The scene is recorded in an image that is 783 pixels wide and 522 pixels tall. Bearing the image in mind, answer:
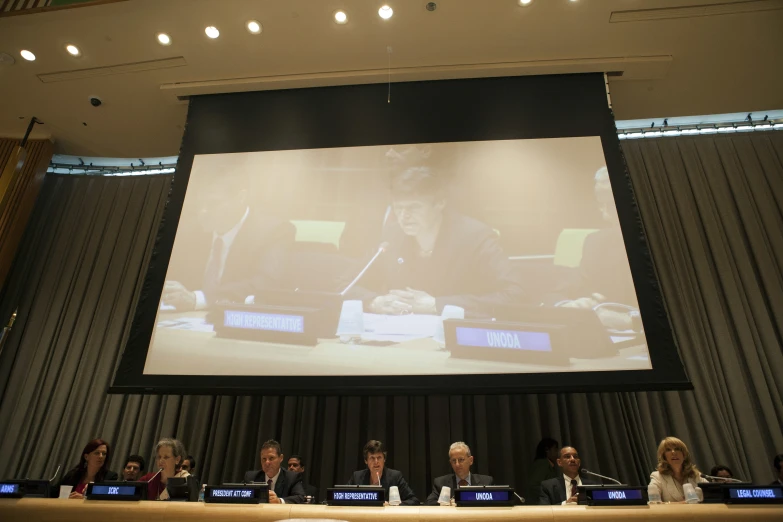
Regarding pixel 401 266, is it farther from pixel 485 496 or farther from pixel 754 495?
pixel 754 495

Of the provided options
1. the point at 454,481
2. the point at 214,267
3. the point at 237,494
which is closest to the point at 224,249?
the point at 214,267

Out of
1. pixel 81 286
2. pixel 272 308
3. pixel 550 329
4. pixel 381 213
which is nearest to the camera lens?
pixel 550 329

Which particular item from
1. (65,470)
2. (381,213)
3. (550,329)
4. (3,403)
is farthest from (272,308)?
(3,403)

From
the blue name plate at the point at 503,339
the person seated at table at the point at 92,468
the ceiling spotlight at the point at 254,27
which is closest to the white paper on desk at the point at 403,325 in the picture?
the blue name plate at the point at 503,339

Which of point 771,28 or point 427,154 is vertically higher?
point 771,28

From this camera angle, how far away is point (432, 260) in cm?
400

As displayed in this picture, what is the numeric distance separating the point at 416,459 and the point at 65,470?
140 inches

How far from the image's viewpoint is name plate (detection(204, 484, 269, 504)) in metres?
2.35

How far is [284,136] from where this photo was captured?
190 inches

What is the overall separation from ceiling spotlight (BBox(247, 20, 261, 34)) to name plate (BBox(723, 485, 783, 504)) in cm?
479

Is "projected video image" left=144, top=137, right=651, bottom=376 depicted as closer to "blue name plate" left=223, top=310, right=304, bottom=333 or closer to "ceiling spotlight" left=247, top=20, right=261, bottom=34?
"blue name plate" left=223, top=310, right=304, bottom=333

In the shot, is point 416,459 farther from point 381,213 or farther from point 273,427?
point 381,213

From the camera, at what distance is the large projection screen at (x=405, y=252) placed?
3.60 metres

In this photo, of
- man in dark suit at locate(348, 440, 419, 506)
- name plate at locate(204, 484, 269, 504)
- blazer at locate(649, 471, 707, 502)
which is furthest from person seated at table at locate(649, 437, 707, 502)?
name plate at locate(204, 484, 269, 504)
